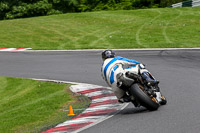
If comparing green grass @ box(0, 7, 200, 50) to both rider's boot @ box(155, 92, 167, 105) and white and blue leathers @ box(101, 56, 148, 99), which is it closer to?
rider's boot @ box(155, 92, 167, 105)

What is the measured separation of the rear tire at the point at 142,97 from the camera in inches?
334

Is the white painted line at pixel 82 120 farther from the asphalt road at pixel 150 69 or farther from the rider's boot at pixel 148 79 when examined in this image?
the rider's boot at pixel 148 79

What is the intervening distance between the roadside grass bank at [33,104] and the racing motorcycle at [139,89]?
146cm

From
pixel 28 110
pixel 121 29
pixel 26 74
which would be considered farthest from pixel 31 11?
pixel 28 110

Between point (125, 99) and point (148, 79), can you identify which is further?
point (125, 99)

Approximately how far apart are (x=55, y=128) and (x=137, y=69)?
2.19m

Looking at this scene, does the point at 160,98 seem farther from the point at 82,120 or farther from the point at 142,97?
the point at 82,120

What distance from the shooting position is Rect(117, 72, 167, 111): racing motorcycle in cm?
850

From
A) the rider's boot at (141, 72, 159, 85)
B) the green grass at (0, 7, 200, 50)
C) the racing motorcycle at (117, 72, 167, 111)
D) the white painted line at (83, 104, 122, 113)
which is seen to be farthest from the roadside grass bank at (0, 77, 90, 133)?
the green grass at (0, 7, 200, 50)

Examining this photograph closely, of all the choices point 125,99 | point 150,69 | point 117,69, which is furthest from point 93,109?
point 150,69

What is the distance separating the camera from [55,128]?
820 cm

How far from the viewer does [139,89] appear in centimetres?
854

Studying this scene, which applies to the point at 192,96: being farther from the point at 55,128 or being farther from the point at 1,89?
the point at 1,89

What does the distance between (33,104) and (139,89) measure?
12.2 feet
